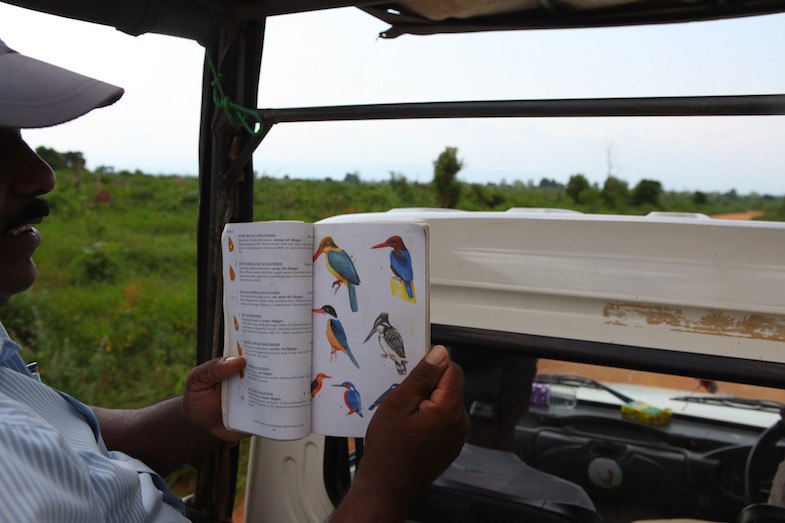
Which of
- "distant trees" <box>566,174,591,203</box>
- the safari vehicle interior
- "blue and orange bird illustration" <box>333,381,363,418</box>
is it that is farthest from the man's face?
"distant trees" <box>566,174,591,203</box>

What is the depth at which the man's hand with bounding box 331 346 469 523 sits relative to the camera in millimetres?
1115

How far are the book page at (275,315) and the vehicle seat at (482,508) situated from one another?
0.70 m

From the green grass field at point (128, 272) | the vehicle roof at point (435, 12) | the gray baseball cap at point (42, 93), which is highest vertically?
the vehicle roof at point (435, 12)

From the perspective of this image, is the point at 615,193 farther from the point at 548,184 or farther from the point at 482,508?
the point at 482,508

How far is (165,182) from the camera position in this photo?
16.9 meters

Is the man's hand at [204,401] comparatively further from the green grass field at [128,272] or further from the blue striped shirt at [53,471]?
the green grass field at [128,272]

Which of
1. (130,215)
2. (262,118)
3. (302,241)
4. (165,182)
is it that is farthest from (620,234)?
(165,182)

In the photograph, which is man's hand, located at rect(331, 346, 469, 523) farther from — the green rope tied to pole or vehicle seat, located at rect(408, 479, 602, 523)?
the green rope tied to pole

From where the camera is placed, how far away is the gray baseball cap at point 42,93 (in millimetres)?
1108

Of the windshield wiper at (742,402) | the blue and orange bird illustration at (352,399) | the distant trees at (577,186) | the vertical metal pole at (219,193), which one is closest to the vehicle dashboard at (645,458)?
the windshield wiper at (742,402)

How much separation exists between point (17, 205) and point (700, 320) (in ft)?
4.57

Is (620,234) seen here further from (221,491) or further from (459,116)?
(221,491)

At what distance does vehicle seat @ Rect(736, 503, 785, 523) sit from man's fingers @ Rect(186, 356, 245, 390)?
121 centimetres

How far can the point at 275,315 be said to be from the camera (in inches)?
47.5
